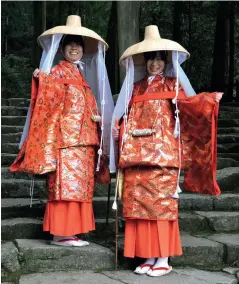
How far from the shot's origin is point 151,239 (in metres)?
3.38

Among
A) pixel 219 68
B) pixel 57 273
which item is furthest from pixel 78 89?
pixel 219 68

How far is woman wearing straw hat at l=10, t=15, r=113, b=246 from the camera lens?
352 cm

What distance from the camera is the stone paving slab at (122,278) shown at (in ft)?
10.5

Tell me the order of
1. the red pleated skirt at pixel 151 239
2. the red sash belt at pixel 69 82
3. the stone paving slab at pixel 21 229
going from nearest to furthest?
1. the red pleated skirt at pixel 151 239
2. the red sash belt at pixel 69 82
3. the stone paving slab at pixel 21 229

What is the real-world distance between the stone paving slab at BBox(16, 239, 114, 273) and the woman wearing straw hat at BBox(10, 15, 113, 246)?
11 centimetres

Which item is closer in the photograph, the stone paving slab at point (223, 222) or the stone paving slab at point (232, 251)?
the stone paving slab at point (232, 251)

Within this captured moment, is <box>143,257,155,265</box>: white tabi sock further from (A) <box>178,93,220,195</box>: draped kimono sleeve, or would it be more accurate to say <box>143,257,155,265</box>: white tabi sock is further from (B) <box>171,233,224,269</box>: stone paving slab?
(A) <box>178,93,220,195</box>: draped kimono sleeve

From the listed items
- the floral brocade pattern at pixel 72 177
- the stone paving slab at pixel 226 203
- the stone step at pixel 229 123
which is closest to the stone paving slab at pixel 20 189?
the floral brocade pattern at pixel 72 177

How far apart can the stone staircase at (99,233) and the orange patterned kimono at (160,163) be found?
0.33 meters

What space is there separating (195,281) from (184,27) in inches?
575

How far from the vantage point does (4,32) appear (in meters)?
16.7

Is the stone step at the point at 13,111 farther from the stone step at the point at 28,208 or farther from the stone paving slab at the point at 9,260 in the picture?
the stone paving slab at the point at 9,260

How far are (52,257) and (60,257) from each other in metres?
0.06

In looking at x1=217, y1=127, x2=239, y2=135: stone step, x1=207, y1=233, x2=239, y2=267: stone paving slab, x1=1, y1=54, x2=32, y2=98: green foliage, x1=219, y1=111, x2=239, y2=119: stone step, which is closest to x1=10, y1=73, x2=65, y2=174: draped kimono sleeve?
x1=207, y1=233, x2=239, y2=267: stone paving slab
